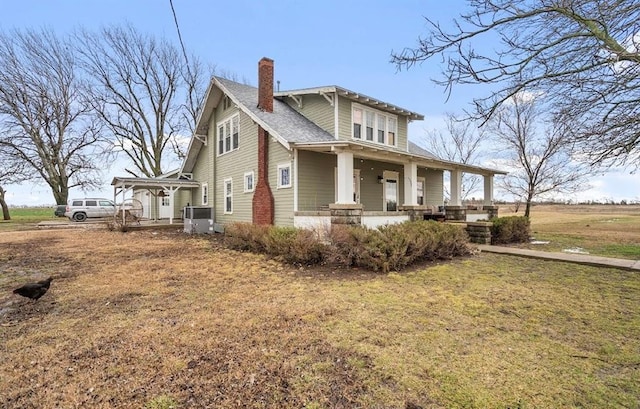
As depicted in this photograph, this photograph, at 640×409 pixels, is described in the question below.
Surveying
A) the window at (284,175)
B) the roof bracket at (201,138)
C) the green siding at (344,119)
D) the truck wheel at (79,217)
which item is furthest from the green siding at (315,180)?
the truck wheel at (79,217)

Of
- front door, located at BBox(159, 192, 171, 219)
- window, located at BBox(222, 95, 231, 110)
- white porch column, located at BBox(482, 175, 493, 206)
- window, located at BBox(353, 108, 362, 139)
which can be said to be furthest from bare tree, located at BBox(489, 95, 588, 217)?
front door, located at BBox(159, 192, 171, 219)

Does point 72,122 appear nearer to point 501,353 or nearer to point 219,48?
point 219,48

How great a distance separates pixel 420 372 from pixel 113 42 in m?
32.7

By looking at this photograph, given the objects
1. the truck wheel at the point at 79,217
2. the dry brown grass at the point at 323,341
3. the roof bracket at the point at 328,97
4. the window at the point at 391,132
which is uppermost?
the roof bracket at the point at 328,97

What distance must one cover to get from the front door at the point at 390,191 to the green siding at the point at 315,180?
133 inches

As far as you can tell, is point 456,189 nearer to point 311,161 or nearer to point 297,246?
point 311,161

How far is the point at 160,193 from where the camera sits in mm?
23719

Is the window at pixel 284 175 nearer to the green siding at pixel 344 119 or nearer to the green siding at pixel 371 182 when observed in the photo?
the green siding at pixel 344 119

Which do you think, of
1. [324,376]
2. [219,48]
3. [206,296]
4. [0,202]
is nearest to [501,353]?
[324,376]

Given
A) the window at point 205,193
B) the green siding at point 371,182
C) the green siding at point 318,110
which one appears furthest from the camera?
the window at point 205,193

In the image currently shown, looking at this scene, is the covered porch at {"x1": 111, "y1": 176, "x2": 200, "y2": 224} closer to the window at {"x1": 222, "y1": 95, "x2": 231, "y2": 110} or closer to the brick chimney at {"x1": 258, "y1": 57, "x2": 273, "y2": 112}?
the window at {"x1": 222, "y1": 95, "x2": 231, "y2": 110}

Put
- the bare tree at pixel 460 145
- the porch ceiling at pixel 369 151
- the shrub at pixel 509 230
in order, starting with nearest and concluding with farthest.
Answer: the porch ceiling at pixel 369 151 < the shrub at pixel 509 230 < the bare tree at pixel 460 145

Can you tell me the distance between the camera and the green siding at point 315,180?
→ 11641 millimetres

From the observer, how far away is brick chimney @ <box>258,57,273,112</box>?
13680mm
